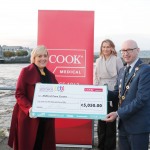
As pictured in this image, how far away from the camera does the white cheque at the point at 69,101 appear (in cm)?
334

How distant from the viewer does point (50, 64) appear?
4.98 metres

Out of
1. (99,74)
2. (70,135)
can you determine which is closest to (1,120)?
(70,135)

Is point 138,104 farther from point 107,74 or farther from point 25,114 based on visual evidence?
point 107,74

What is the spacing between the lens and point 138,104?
9.61 ft

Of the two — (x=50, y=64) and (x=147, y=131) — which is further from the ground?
(x=50, y=64)

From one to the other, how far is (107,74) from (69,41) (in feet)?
2.69

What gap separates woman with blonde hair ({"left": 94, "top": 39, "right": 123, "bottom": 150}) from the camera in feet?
16.0

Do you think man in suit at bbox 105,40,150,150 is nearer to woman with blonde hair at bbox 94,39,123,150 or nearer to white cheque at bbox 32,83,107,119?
white cheque at bbox 32,83,107,119

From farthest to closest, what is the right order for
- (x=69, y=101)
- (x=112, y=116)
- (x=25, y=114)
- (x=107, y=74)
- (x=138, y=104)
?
(x=107, y=74)
(x=25, y=114)
(x=69, y=101)
(x=112, y=116)
(x=138, y=104)

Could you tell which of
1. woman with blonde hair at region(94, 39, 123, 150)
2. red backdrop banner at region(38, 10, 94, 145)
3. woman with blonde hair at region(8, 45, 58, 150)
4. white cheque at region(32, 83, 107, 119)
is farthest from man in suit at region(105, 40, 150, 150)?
red backdrop banner at region(38, 10, 94, 145)

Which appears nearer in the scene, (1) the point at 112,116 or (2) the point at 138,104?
(2) the point at 138,104

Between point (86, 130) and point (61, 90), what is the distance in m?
1.86

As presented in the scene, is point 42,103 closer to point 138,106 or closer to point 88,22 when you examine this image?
point 138,106

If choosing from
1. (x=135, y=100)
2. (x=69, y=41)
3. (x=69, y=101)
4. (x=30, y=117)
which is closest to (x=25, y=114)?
(x=30, y=117)
